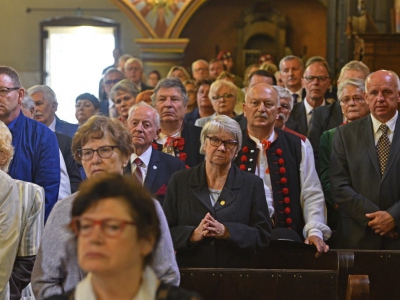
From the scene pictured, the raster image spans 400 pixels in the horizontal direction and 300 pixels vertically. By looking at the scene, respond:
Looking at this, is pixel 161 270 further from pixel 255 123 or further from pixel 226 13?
pixel 226 13

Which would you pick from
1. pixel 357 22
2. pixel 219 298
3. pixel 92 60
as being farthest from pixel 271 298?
pixel 92 60

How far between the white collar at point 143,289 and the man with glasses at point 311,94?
441 centimetres

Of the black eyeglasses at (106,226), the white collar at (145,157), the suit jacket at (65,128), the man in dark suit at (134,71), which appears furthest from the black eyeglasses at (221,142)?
the man in dark suit at (134,71)

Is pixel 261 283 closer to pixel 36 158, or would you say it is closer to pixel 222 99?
pixel 36 158

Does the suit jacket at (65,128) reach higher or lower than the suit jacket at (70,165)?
higher

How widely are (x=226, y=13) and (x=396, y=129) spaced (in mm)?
11446

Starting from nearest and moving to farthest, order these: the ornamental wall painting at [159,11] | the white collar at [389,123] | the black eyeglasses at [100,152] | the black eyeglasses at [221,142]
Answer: the black eyeglasses at [100,152] < the black eyeglasses at [221,142] < the white collar at [389,123] < the ornamental wall painting at [159,11]

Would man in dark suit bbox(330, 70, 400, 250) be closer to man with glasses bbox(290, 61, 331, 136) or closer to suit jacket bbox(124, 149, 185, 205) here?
suit jacket bbox(124, 149, 185, 205)

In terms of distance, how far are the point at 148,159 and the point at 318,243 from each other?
1105 millimetres

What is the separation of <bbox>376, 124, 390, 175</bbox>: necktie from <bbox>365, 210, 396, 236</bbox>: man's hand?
0.97 feet

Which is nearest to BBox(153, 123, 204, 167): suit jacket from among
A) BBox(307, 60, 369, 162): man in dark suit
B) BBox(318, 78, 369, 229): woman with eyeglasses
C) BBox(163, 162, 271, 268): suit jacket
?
BBox(318, 78, 369, 229): woman with eyeglasses

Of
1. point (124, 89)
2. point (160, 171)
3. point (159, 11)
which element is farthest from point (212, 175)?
point (159, 11)

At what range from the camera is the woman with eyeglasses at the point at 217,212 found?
162 inches

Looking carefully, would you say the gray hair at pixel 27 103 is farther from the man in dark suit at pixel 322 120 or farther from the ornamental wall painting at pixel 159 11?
the ornamental wall painting at pixel 159 11
